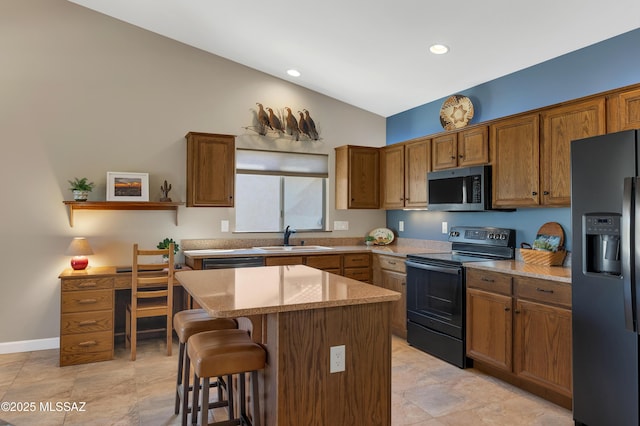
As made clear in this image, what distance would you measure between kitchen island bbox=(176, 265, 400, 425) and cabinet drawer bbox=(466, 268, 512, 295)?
1.47 m

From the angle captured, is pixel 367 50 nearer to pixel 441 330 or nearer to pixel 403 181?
pixel 403 181

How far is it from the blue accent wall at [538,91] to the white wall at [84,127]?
2.30 meters

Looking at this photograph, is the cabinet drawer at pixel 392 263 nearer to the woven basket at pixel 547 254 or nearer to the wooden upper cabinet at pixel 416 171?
the wooden upper cabinet at pixel 416 171

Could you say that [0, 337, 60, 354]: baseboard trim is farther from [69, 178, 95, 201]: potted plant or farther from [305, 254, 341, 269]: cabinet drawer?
[305, 254, 341, 269]: cabinet drawer

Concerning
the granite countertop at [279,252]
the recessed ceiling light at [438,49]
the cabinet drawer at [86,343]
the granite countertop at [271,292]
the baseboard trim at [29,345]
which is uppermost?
the recessed ceiling light at [438,49]

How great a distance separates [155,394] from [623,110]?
3673mm

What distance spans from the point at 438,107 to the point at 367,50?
126 centimetres

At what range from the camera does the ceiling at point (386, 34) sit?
117 inches

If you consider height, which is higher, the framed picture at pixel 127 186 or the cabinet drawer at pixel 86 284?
the framed picture at pixel 127 186

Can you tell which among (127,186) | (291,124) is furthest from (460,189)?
(127,186)

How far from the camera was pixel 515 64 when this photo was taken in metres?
3.70

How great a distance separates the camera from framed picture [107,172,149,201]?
4.14m

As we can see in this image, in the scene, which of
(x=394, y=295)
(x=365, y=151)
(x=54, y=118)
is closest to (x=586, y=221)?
(x=394, y=295)

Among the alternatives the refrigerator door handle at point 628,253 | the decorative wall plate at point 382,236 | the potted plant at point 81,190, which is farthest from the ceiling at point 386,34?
the potted plant at point 81,190
